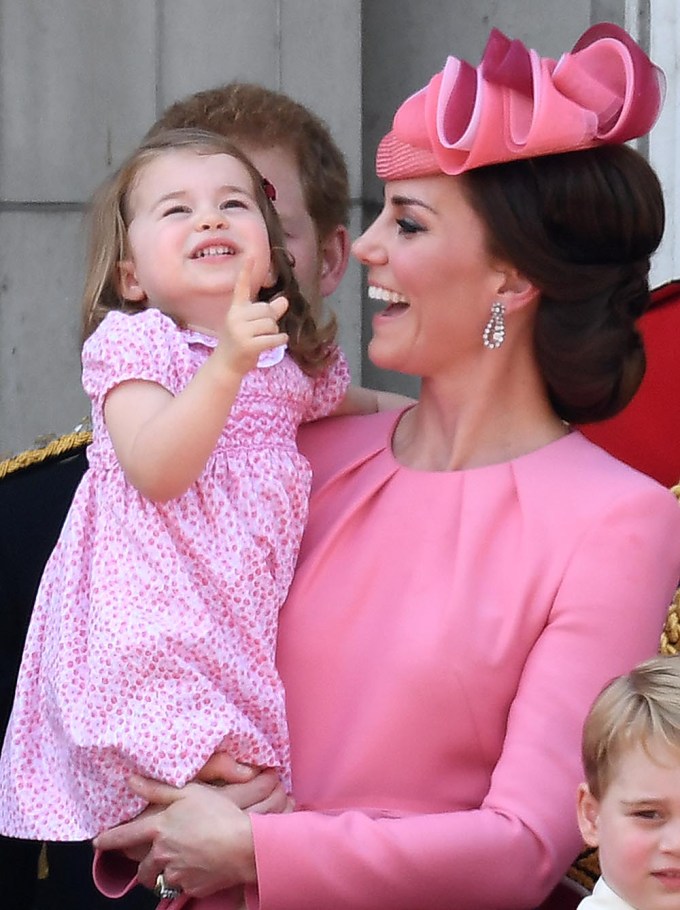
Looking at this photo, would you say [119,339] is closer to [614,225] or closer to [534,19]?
[614,225]

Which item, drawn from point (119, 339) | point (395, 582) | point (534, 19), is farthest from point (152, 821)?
point (534, 19)

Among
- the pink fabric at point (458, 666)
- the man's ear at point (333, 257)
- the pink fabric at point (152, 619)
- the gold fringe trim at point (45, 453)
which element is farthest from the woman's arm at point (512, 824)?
the man's ear at point (333, 257)

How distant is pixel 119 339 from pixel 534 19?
1.44m

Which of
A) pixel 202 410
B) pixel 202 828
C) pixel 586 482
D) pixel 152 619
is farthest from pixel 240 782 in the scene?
pixel 586 482

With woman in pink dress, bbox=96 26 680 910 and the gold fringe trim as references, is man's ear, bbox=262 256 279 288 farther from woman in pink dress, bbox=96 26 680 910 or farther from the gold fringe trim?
the gold fringe trim

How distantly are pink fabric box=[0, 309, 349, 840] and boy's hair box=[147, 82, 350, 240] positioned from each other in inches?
22.8

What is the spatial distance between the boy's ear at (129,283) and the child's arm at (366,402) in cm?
38

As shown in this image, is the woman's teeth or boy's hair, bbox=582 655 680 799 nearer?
boy's hair, bbox=582 655 680 799

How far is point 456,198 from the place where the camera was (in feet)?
8.08

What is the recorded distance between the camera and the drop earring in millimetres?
2488

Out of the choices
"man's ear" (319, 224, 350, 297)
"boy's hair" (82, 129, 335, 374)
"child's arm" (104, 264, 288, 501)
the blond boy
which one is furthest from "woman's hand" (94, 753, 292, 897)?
"man's ear" (319, 224, 350, 297)

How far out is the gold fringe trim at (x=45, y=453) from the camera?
2.83 m

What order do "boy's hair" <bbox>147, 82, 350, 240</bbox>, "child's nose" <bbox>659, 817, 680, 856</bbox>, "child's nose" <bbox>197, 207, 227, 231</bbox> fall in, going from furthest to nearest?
"boy's hair" <bbox>147, 82, 350, 240</bbox> < "child's nose" <bbox>197, 207, 227, 231</bbox> < "child's nose" <bbox>659, 817, 680, 856</bbox>

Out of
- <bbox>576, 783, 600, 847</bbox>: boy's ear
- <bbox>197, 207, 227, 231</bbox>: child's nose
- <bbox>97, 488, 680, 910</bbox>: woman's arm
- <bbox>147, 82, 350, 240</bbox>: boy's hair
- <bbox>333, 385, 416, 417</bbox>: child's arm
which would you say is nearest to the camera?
<bbox>576, 783, 600, 847</bbox>: boy's ear
